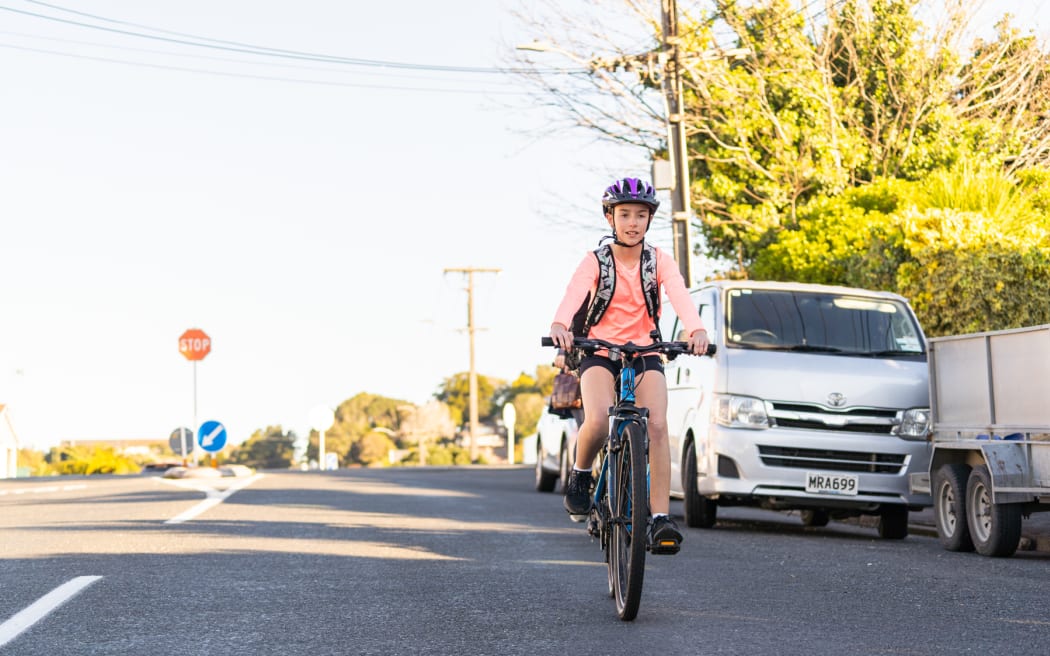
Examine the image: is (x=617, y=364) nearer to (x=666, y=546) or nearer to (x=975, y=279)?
(x=666, y=546)

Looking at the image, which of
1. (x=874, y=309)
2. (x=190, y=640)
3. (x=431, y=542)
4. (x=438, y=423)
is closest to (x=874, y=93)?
(x=874, y=309)

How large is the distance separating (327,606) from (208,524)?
5.95m

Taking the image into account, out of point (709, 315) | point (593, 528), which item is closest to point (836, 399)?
point (709, 315)

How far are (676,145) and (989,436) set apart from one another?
42.6 feet

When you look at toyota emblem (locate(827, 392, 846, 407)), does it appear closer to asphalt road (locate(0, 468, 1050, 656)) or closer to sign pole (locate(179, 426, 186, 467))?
asphalt road (locate(0, 468, 1050, 656))

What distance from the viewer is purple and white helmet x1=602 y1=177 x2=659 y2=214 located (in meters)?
7.37

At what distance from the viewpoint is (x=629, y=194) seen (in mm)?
7375

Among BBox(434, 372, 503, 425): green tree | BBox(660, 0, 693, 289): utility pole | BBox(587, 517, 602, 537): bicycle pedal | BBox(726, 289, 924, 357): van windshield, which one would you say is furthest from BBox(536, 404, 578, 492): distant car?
BBox(434, 372, 503, 425): green tree

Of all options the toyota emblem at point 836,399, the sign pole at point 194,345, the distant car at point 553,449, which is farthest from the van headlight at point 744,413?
the sign pole at point 194,345

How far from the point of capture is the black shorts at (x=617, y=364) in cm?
741

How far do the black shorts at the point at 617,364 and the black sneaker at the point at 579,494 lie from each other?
0.58m

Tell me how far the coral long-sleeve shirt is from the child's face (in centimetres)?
13

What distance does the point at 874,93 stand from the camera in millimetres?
26797

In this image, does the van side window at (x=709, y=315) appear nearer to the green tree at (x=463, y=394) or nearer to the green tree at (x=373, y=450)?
the green tree at (x=373, y=450)
